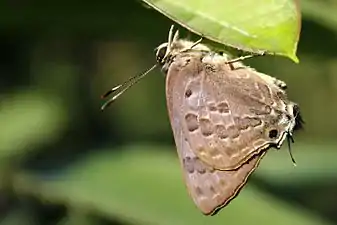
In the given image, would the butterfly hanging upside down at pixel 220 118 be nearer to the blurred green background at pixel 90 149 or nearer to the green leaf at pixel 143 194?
the blurred green background at pixel 90 149

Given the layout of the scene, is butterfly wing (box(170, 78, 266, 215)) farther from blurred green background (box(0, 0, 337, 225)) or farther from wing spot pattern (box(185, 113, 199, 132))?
blurred green background (box(0, 0, 337, 225))

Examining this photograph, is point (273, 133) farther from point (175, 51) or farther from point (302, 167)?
point (302, 167)

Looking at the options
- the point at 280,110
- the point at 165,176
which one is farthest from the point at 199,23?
the point at 165,176

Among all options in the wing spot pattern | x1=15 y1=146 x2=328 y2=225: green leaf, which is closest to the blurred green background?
x1=15 y1=146 x2=328 y2=225: green leaf

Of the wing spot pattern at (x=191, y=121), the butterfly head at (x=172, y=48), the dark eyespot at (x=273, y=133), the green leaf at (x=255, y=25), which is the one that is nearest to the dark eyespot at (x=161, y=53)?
the butterfly head at (x=172, y=48)

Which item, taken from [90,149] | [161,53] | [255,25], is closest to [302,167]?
[90,149]
